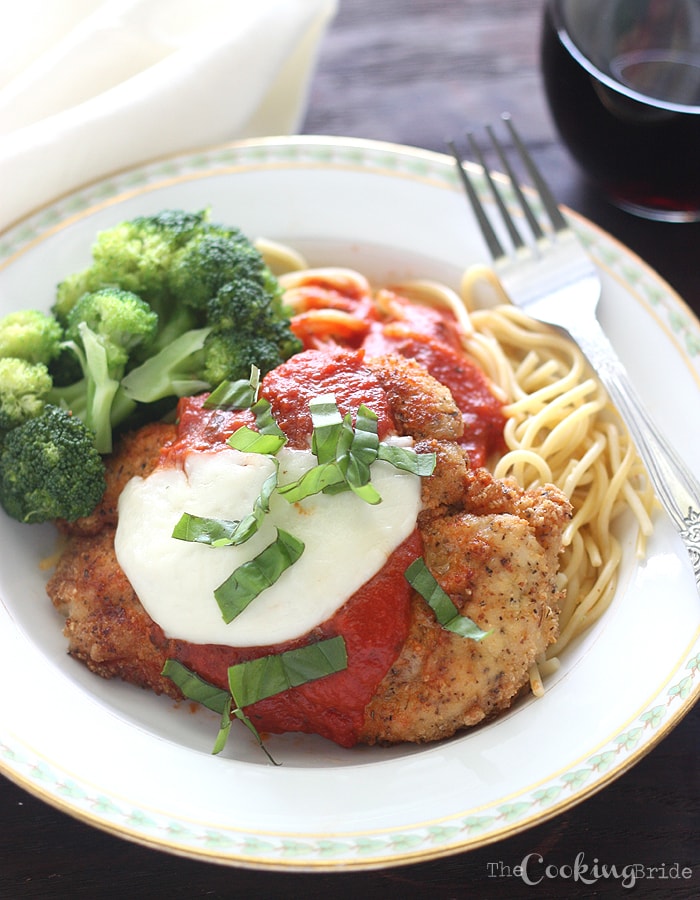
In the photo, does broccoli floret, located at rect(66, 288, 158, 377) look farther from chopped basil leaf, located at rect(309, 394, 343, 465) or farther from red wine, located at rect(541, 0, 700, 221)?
red wine, located at rect(541, 0, 700, 221)

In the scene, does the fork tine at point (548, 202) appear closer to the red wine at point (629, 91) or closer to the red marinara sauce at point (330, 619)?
the red wine at point (629, 91)

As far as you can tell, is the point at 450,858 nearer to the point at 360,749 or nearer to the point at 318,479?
the point at 360,749

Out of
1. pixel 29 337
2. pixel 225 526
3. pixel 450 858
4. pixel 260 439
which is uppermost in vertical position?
pixel 29 337

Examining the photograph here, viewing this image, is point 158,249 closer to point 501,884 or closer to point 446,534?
point 446,534

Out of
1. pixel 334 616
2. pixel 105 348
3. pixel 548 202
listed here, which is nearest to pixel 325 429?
pixel 334 616

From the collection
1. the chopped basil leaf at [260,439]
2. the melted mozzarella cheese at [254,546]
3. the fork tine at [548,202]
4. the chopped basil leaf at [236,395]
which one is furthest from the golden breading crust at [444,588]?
the fork tine at [548,202]
